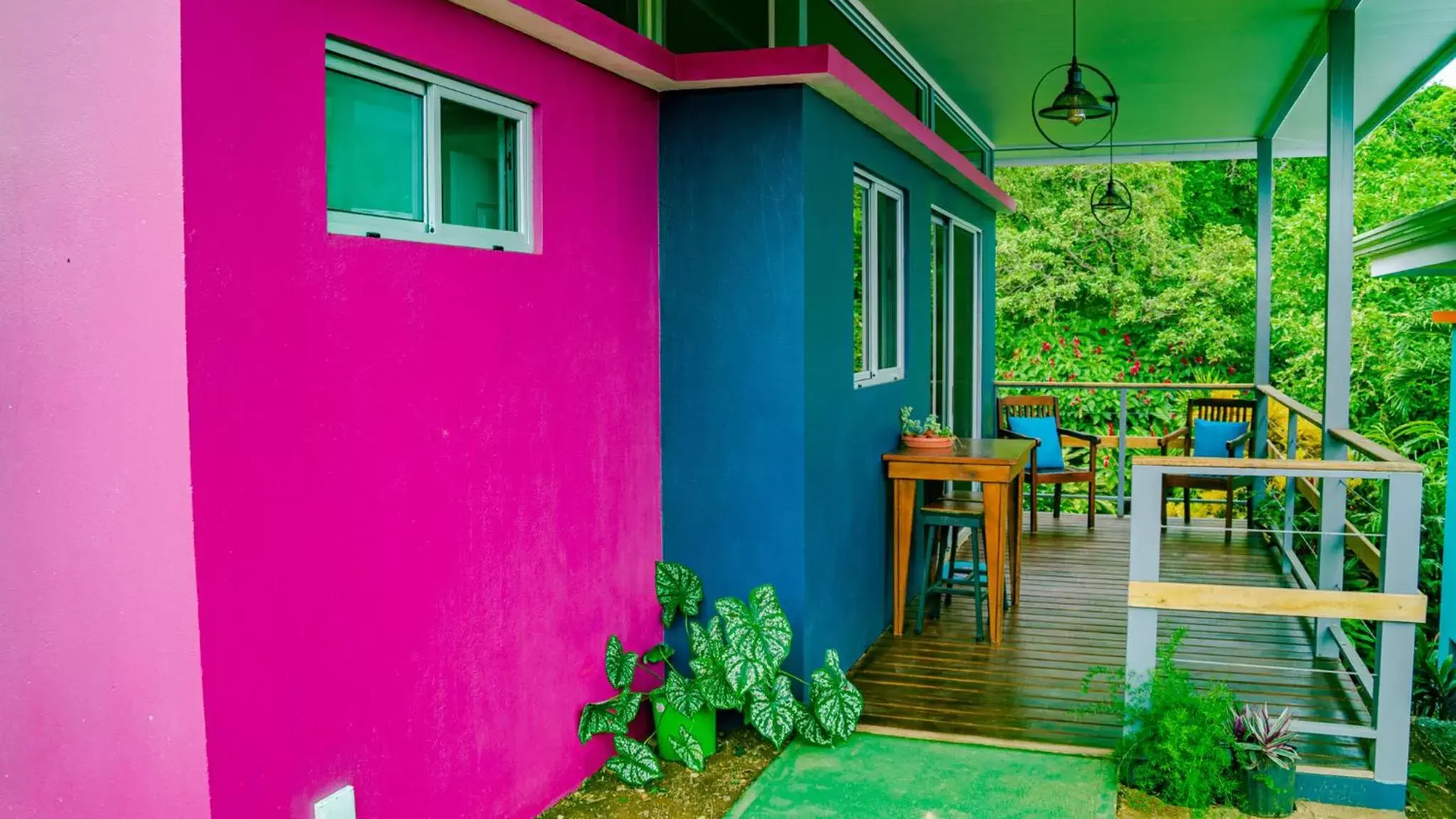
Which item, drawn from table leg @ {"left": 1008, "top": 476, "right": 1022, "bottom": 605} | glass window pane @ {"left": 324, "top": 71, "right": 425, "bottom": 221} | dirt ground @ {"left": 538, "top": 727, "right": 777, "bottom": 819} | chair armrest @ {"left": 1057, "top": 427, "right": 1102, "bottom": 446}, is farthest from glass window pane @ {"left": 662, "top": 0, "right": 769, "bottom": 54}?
chair armrest @ {"left": 1057, "top": 427, "right": 1102, "bottom": 446}

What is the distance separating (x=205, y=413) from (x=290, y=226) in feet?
1.46

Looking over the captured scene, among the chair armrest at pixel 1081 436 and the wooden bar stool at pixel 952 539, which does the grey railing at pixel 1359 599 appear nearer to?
the wooden bar stool at pixel 952 539

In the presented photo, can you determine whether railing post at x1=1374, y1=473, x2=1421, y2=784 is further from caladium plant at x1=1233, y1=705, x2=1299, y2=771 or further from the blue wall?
the blue wall

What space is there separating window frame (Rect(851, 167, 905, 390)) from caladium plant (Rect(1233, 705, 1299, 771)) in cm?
205

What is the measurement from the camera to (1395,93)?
25.4ft

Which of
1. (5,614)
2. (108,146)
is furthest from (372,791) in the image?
(108,146)

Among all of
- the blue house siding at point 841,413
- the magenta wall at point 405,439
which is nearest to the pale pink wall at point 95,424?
the magenta wall at point 405,439

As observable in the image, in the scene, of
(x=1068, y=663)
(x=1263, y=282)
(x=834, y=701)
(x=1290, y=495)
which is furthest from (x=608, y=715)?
(x=1263, y=282)

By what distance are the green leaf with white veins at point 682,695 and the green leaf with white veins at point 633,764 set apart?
165 millimetres

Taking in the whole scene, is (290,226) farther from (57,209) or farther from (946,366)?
(946,366)

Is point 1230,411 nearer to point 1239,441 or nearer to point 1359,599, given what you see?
point 1239,441

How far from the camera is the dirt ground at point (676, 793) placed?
12.1 feet

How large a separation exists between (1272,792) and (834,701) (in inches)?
53.3

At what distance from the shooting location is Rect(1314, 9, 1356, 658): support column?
17.0 feet
